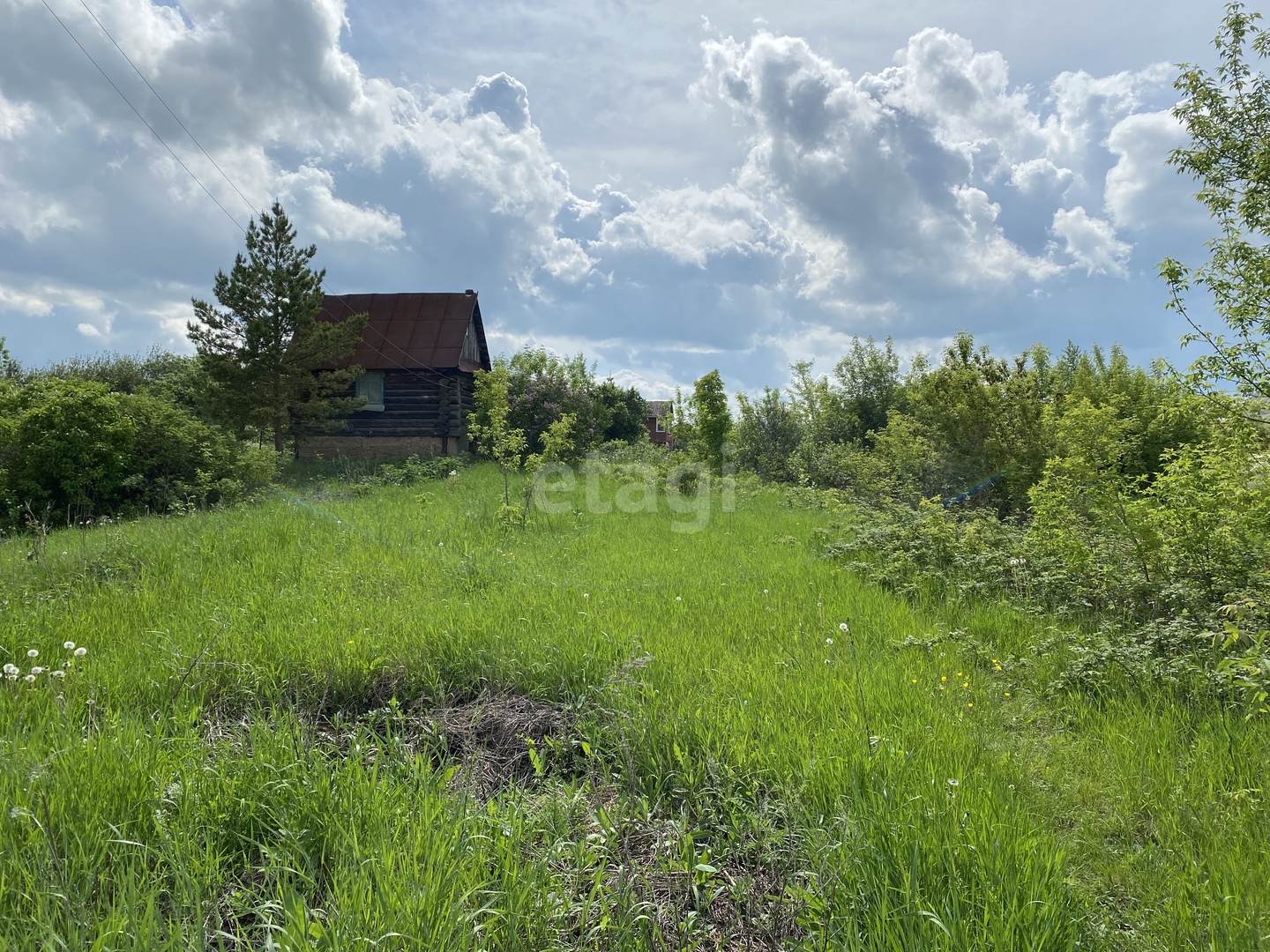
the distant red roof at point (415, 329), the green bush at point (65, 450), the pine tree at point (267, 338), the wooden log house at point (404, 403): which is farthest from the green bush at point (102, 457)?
the distant red roof at point (415, 329)

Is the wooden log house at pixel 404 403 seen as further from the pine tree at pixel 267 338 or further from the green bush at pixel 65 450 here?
the green bush at pixel 65 450

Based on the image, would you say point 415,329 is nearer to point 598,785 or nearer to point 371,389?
point 371,389

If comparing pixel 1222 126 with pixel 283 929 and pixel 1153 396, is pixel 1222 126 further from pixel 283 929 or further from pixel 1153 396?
pixel 1153 396

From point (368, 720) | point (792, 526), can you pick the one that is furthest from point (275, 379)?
point (368, 720)

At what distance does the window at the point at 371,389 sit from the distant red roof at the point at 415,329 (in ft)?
1.37

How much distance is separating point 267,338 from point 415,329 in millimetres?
7498

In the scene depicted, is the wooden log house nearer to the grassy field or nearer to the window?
the window

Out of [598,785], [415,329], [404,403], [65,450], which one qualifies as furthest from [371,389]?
[598,785]

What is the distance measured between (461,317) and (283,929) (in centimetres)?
2690

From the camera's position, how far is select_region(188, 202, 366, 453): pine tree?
18938 mm

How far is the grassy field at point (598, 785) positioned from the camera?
2.06 m

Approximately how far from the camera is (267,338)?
1920 cm

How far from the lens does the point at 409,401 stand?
25156 millimetres

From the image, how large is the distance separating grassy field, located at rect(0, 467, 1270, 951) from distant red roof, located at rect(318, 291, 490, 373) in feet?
67.3
